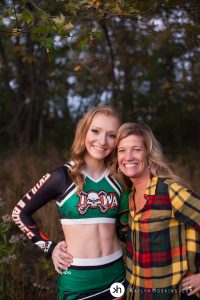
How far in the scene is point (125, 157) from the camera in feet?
8.27

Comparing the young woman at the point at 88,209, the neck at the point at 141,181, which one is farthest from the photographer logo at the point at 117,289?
the neck at the point at 141,181

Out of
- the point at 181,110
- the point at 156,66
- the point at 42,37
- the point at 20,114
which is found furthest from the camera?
the point at 181,110

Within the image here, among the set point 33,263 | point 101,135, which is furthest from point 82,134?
point 33,263

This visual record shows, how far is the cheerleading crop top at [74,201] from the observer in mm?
2566

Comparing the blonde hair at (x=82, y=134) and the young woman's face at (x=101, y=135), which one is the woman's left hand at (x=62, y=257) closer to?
the blonde hair at (x=82, y=134)

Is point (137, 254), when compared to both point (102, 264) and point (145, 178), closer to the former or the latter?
point (102, 264)

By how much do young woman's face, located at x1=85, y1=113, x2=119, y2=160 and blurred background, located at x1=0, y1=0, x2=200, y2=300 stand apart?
0.56m

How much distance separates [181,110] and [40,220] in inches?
404

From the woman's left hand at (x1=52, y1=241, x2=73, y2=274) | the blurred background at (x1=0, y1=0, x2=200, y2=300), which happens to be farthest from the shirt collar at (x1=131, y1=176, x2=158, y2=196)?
the blurred background at (x1=0, y1=0, x2=200, y2=300)

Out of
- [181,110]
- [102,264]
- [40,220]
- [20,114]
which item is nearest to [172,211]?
[102,264]

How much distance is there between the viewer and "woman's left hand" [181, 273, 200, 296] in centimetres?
230

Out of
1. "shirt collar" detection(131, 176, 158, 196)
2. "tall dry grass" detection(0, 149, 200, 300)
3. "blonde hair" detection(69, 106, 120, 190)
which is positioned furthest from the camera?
"tall dry grass" detection(0, 149, 200, 300)

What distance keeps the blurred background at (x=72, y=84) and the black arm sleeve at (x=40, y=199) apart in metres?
0.47

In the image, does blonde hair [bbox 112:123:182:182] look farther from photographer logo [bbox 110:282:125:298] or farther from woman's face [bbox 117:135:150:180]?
photographer logo [bbox 110:282:125:298]
